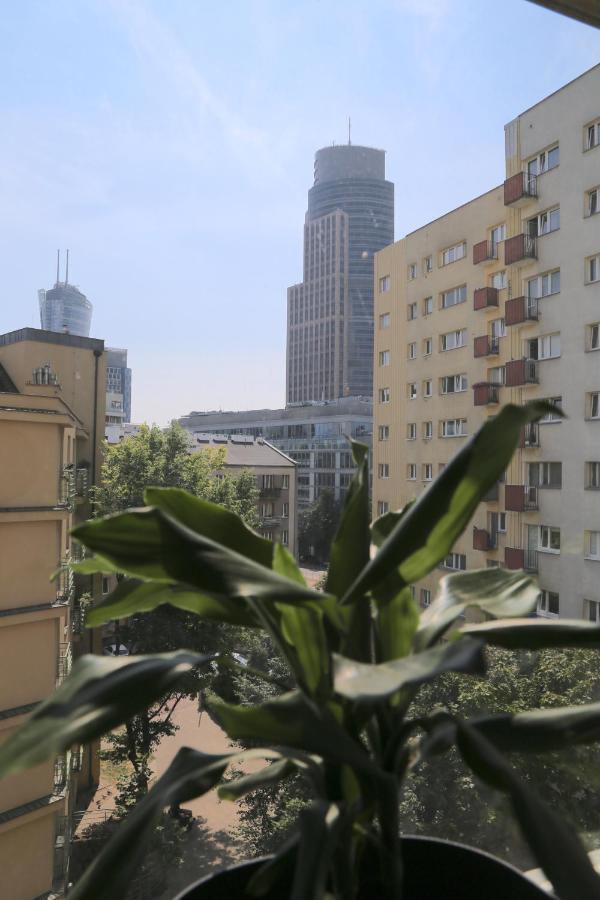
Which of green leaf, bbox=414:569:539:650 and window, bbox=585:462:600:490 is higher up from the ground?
window, bbox=585:462:600:490

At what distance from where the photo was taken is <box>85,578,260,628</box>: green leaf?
497 mm

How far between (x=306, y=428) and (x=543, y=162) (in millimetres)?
3503

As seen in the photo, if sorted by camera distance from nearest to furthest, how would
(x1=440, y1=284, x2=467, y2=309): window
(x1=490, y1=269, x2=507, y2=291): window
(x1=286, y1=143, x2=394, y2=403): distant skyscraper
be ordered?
1. (x1=490, y1=269, x2=507, y2=291): window
2. (x1=440, y1=284, x2=467, y2=309): window
3. (x1=286, y1=143, x2=394, y2=403): distant skyscraper

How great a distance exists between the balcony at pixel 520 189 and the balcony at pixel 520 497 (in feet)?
4.62

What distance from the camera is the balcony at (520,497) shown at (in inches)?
91.4

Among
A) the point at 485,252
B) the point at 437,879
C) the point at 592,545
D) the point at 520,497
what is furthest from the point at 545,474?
the point at 437,879

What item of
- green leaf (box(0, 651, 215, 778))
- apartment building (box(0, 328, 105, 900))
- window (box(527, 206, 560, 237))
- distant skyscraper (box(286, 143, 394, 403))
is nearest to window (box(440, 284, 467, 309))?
window (box(527, 206, 560, 237))

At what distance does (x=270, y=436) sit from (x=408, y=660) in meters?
6.40

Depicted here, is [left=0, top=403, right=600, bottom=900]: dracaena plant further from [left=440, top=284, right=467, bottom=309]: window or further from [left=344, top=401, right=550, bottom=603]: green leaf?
[left=440, top=284, right=467, bottom=309]: window

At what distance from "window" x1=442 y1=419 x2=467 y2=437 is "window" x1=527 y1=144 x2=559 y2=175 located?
1.28 m

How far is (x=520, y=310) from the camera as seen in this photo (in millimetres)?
2873

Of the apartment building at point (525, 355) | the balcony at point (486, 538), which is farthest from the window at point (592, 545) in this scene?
the balcony at point (486, 538)

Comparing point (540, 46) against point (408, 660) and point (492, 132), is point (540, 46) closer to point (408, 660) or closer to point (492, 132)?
point (492, 132)

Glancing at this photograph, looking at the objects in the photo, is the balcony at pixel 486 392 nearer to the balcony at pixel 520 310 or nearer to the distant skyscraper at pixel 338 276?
the balcony at pixel 520 310
